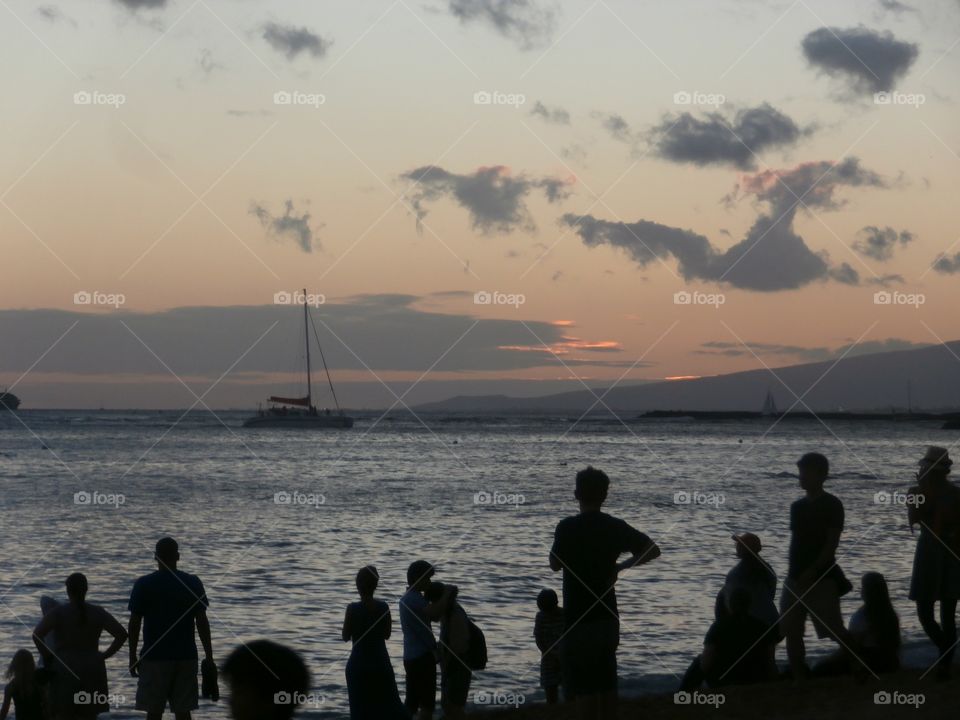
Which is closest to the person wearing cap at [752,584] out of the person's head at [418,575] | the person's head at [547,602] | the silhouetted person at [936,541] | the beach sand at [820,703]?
the beach sand at [820,703]

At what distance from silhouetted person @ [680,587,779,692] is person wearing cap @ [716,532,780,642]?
5 cm

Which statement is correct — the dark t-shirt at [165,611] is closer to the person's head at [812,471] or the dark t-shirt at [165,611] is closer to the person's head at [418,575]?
the person's head at [418,575]

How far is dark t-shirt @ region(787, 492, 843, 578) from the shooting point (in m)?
9.34

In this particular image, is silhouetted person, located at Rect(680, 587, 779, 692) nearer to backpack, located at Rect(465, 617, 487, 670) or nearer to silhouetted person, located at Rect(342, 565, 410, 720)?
backpack, located at Rect(465, 617, 487, 670)

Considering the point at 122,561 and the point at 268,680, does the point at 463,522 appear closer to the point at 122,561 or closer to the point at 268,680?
the point at 122,561

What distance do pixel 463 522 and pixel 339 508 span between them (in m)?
7.96

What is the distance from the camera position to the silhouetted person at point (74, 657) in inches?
403

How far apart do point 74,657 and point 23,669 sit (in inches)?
23.5

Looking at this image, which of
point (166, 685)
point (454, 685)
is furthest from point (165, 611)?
point (454, 685)

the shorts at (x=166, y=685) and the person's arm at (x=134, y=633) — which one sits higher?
the person's arm at (x=134, y=633)

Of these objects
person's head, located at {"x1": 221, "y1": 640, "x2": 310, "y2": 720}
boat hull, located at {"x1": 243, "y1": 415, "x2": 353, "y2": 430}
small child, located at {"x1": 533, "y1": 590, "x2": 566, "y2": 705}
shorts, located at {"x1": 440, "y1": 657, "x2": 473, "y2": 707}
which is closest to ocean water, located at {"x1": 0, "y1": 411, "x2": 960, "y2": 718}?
small child, located at {"x1": 533, "y1": 590, "x2": 566, "y2": 705}

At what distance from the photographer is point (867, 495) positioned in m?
51.0

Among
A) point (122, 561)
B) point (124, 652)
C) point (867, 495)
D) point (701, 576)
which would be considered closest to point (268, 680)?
point (124, 652)

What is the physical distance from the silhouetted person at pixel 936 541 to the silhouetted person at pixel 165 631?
612cm
